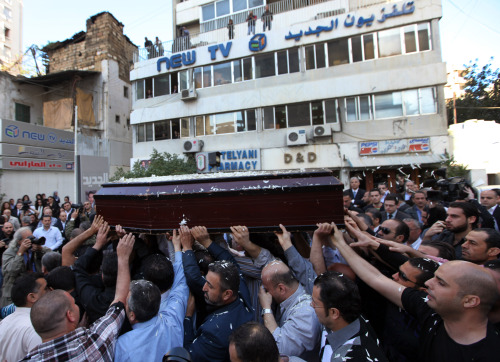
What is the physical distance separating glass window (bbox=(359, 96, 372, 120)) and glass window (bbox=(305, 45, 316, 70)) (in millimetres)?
2670

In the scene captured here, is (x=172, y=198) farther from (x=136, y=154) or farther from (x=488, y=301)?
(x=136, y=154)

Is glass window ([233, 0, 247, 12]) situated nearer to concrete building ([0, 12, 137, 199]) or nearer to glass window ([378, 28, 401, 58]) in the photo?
concrete building ([0, 12, 137, 199])

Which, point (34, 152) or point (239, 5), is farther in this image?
point (239, 5)

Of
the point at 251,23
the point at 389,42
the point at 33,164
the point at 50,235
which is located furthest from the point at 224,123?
the point at 50,235

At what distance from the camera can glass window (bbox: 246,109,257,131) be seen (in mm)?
14875

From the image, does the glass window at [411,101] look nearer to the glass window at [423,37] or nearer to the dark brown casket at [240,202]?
the glass window at [423,37]

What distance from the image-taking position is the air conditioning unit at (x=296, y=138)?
44.7 ft

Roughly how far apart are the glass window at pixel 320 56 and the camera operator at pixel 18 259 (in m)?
12.9

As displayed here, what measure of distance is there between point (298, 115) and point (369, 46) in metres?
4.08

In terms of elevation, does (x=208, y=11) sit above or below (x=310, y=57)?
above

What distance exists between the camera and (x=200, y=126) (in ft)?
52.7

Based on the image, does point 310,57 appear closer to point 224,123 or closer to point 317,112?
point 317,112

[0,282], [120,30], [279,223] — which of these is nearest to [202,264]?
[279,223]

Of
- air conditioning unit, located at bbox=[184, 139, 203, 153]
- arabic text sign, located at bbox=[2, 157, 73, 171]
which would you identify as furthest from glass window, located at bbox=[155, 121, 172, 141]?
arabic text sign, located at bbox=[2, 157, 73, 171]
